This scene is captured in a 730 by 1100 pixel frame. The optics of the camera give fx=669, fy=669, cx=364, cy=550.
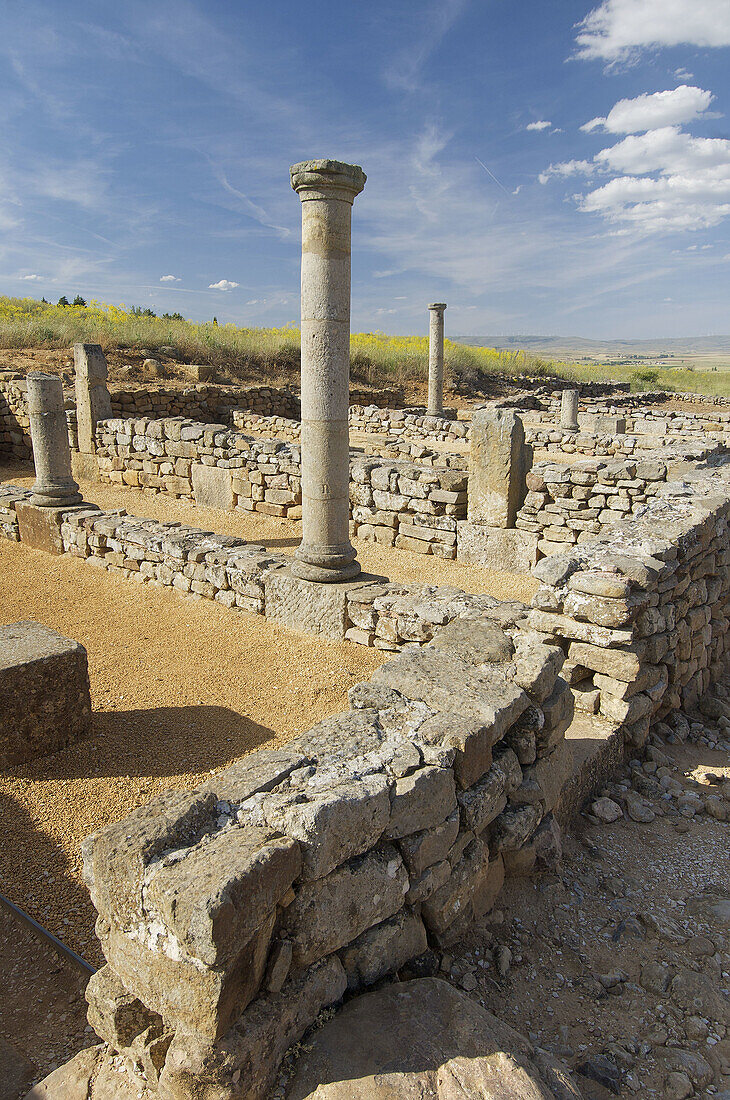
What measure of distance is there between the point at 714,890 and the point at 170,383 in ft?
67.5

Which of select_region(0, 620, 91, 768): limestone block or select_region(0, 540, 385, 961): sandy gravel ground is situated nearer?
select_region(0, 540, 385, 961): sandy gravel ground

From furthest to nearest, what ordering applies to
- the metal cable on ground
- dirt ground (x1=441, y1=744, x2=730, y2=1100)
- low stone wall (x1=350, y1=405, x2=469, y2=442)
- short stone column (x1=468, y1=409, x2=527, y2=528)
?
low stone wall (x1=350, y1=405, x2=469, y2=442), short stone column (x1=468, y1=409, x2=527, y2=528), the metal cable on ground, dirt ground (x1=441, y1=744, x2=730, y2=1100)

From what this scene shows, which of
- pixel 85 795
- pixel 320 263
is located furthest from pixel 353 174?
pixel 85 795

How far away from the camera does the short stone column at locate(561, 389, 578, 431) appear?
19656 millimetres

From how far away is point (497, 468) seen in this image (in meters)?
9.00

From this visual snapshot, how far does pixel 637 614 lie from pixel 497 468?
14.8ft

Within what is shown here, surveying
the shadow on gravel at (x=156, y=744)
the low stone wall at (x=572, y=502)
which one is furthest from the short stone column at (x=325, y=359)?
the low stone wall at (x=572, y=502)

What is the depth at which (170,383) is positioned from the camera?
69.6 feet

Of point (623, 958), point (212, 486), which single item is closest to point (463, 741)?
point (623, 958)

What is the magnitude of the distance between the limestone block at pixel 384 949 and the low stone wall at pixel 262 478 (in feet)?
22.7

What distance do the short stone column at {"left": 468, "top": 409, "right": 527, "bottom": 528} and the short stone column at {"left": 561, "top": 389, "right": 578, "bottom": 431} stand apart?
11541 mm

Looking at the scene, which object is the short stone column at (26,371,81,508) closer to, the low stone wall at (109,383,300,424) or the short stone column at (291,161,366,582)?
the short stone column at (291,161,366,582)

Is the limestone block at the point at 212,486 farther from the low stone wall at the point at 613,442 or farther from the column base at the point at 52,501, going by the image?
the low stone wall at the point at 613,442

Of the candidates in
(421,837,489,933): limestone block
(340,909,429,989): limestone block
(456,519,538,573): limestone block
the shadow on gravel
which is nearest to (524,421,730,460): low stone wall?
(456,519,538,573): limestone block
